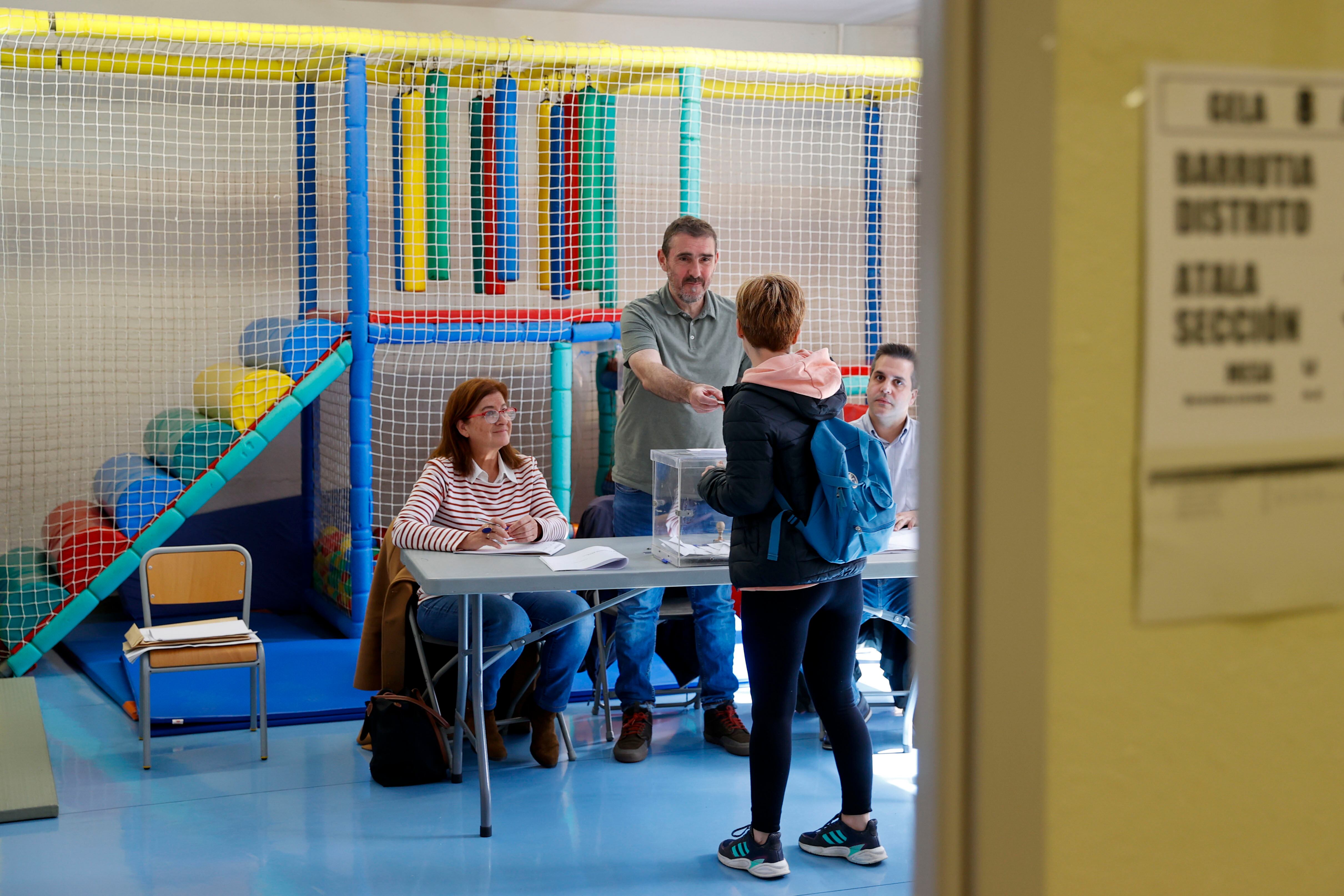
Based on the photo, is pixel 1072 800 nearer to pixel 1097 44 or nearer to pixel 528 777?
pixel 1097 44

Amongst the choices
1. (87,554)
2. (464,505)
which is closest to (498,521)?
(464,505)

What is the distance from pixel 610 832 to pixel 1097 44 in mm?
3106

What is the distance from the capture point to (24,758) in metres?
3.96

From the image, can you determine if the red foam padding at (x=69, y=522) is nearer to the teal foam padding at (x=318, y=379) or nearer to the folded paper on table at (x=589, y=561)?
the teal foam padding at (x=318, y=379)

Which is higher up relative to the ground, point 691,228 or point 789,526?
point 691,228

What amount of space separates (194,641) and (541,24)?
17.0 feet

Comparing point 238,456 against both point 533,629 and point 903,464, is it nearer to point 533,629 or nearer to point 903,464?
point 533,629

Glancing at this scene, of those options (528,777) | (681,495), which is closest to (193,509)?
(528,777)

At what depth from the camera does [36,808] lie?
3.53 m

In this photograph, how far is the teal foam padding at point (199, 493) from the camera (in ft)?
17.7

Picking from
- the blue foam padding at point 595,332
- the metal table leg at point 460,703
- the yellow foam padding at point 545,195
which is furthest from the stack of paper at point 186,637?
the yellow foam padding at point 545,195

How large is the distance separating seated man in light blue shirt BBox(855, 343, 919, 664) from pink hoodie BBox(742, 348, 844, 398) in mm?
1053

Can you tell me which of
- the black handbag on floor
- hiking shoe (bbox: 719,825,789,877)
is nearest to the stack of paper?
the black handbag on floor

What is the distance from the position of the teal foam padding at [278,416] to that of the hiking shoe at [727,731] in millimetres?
2569
